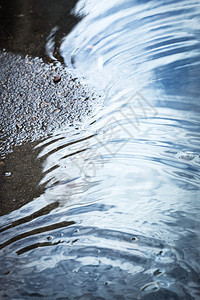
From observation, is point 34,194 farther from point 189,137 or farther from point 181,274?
point 189,137

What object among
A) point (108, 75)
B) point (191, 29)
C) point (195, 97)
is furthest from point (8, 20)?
point (195, 97)

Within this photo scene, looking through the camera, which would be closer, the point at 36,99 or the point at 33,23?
the point at 36,99

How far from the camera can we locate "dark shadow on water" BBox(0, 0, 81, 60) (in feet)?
8.25

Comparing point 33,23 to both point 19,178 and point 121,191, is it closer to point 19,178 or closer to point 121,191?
point 19,178

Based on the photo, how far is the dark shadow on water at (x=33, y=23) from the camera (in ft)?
8.25

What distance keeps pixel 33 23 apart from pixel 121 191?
1830 mm

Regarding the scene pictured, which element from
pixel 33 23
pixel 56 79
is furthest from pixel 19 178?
pixel 33 23

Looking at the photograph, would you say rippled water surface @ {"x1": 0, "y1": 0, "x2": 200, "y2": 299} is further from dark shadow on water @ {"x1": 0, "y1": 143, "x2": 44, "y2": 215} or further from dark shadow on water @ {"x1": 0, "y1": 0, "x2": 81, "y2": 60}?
dark shadow on water @ {"x1": 0, "y1": 0, "x2": 81, "y2": 60}

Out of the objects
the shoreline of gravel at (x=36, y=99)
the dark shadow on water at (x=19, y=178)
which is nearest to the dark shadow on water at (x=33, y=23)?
the shoreline of gravel at (x=36, y=99)

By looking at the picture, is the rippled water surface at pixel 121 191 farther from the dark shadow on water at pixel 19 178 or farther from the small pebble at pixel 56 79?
the small pebble at pixel 56 79

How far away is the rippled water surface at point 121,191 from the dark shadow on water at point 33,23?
24cm

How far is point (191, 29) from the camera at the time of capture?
8.11ft

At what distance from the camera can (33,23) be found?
272 cm

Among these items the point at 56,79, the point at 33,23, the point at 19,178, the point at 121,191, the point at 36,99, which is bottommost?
the point at 121,191
